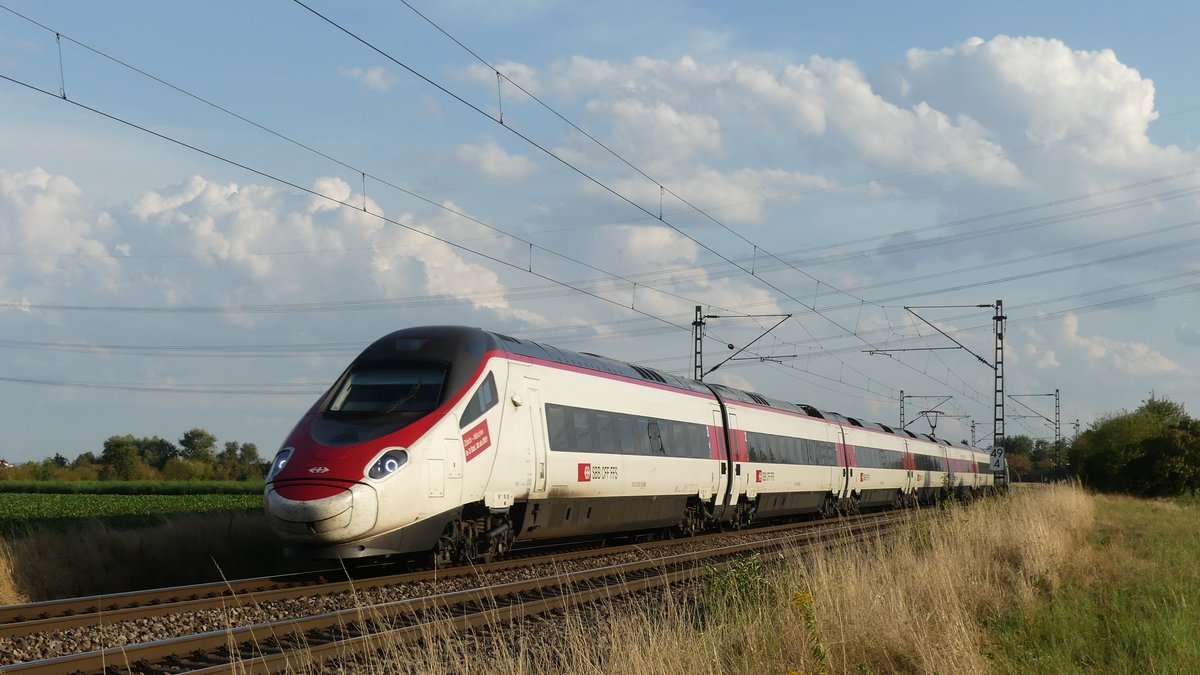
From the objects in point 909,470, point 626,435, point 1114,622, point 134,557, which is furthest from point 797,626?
point 909,470

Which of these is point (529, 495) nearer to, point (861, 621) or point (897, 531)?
point (897, 531)

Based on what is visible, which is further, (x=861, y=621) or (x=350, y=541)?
(x=350, y=541)

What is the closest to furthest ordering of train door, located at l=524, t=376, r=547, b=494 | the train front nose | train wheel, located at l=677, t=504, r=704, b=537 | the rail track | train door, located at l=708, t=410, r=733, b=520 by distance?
the rail track
the train front nose
train door, located at l=524, t=376, r=547, b=494
train wheel, located at l=677, t=504, r=704, b=537
train door, located at l=708, t=410, r=733, b=520

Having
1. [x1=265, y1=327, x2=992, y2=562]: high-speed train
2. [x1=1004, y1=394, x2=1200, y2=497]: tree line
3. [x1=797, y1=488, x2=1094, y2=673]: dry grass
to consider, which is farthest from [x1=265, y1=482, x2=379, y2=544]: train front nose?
[x1=1004, y1=394, x2=1200, y2=497]: tree line

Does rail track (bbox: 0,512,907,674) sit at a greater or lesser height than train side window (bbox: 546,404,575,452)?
lesser

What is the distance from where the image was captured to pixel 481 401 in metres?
15.4

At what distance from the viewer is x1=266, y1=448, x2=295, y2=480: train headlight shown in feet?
45.7

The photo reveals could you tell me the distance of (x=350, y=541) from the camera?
13375 millimetres

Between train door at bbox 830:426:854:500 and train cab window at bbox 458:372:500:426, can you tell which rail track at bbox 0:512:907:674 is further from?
train door at bbox 830:426:854:500

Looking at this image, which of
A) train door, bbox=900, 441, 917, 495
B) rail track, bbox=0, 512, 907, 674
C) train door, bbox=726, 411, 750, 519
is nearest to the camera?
rail track, bbox=0, 512, 907, 674

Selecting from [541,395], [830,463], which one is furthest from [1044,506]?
[541,395]

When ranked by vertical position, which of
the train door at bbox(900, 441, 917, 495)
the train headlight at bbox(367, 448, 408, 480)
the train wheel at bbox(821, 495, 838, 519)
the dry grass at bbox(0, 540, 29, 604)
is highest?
the train door at bbox(900, 441, 917, 495)

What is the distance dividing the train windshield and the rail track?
85.8 inches

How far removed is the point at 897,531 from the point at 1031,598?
6470 millimetres
